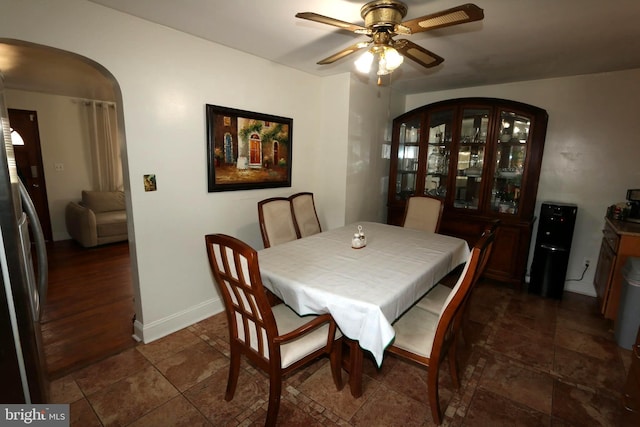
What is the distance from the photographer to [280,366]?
1.45 metres

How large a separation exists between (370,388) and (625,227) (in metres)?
2.54

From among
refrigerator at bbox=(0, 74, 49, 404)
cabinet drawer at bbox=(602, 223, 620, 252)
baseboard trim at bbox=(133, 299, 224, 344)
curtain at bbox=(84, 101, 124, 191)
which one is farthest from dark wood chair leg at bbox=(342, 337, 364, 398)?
curtain at bbox=(84, 101, 124, 191)

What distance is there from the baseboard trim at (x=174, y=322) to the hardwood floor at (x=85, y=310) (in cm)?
10

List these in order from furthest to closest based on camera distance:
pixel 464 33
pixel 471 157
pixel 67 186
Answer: pixel 67 186 → pixel 471 157 → pixel 464 33

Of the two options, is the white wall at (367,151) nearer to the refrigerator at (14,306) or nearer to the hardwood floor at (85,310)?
the hardwood floor at (85,310)

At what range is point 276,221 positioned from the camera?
2738 mm

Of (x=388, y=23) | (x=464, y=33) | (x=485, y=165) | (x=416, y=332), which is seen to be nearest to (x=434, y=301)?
(x=416, y=332)

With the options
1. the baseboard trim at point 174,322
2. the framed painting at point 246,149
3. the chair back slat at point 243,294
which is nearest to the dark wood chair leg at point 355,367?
the chair back slat at point 243,294

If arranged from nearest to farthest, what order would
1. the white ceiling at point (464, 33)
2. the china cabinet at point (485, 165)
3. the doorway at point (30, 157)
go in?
the white ceiling at point (464, 33) < the china cabinet at point (485, 165) < the doorway at point (30, 157)

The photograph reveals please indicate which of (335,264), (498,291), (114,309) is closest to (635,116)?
(498,291)

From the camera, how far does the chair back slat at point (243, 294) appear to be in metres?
1.32

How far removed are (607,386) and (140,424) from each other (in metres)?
2.79

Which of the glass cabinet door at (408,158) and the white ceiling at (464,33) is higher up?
the white ceiling at (464,33)

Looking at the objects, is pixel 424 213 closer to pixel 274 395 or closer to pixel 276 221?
pixel 276 221
